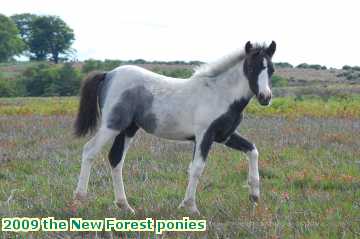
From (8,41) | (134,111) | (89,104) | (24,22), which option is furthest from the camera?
(24,22)

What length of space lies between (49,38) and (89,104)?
96.3 metres

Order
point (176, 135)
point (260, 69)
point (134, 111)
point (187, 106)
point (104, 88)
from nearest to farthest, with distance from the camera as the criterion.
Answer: point (260, 69) < point (187, 106) < point (176, 135) < point (134, 111) < point (104, 88)

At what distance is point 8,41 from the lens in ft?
273

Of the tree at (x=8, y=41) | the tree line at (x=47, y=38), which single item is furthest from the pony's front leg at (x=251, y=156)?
the tree line at (x=47, y=38)

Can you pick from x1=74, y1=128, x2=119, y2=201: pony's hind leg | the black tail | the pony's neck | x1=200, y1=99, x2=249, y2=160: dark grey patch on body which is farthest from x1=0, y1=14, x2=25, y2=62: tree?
x1=200, y1=99, x2=249, y2=160: dark grey patch on body

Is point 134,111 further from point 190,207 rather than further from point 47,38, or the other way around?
point 47,38

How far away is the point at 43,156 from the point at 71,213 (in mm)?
4761

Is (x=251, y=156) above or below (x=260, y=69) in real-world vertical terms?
below

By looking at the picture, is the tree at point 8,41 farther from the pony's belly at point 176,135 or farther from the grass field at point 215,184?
the pony's belly at point 176,135

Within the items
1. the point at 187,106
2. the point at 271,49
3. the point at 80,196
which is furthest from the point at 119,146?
the point at 271,49

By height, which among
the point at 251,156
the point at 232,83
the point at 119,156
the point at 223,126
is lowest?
the point at 119,156

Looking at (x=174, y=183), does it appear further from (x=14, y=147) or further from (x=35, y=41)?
(x=35, y=41)

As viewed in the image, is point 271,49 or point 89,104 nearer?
point 271,49

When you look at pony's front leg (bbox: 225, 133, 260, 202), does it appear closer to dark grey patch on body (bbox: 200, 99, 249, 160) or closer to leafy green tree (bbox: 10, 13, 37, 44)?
dark grey patch on body (bbox: 200, 99, 249, 160)
